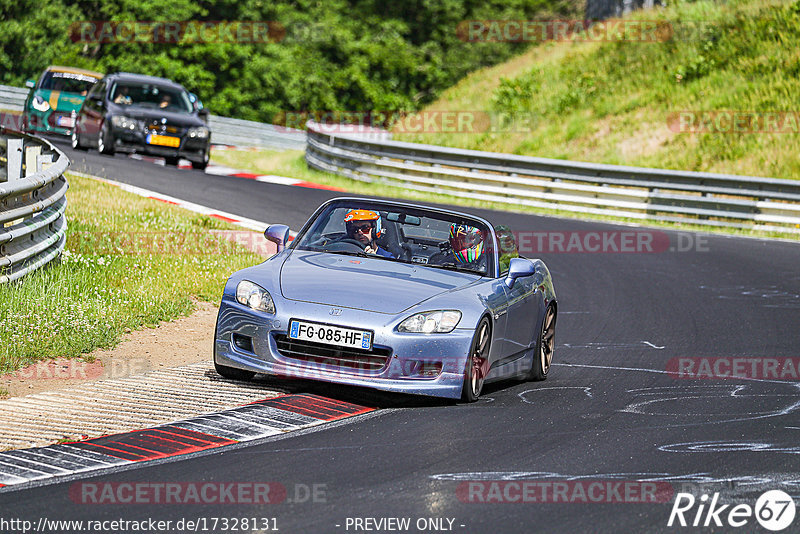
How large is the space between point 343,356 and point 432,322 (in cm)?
61

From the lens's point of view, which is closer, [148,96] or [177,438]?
[177,438]

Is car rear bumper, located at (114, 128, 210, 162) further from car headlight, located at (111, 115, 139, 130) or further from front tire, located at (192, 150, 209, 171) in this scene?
front tire, located at (192, 150, 209, 171)

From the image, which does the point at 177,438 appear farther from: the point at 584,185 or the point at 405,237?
the point at 584,185

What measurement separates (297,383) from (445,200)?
1745 cm

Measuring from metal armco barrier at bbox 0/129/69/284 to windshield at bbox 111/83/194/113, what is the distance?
418 inches

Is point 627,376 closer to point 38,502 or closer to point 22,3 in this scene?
→ point 38,502

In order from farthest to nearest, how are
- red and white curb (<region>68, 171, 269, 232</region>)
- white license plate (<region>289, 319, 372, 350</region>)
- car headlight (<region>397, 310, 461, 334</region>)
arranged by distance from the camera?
red and white curb (<region>68, 171, 269, 232</region>)
car headlight (<region>397, 310, 461, 334</region>)
white license plate (<region>289, 319, 372, 350</region>)

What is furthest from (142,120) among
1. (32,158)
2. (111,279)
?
(111,279)

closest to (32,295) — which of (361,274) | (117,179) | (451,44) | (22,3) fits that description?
(361,274)

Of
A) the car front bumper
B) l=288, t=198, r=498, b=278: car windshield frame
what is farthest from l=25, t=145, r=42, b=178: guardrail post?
the car front bumper

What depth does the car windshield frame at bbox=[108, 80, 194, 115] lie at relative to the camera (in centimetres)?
2397

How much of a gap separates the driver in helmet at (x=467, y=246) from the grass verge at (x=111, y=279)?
114 inches

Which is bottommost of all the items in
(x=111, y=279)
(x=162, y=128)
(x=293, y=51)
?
(x=111, y=279)

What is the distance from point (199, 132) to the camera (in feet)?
80.0
